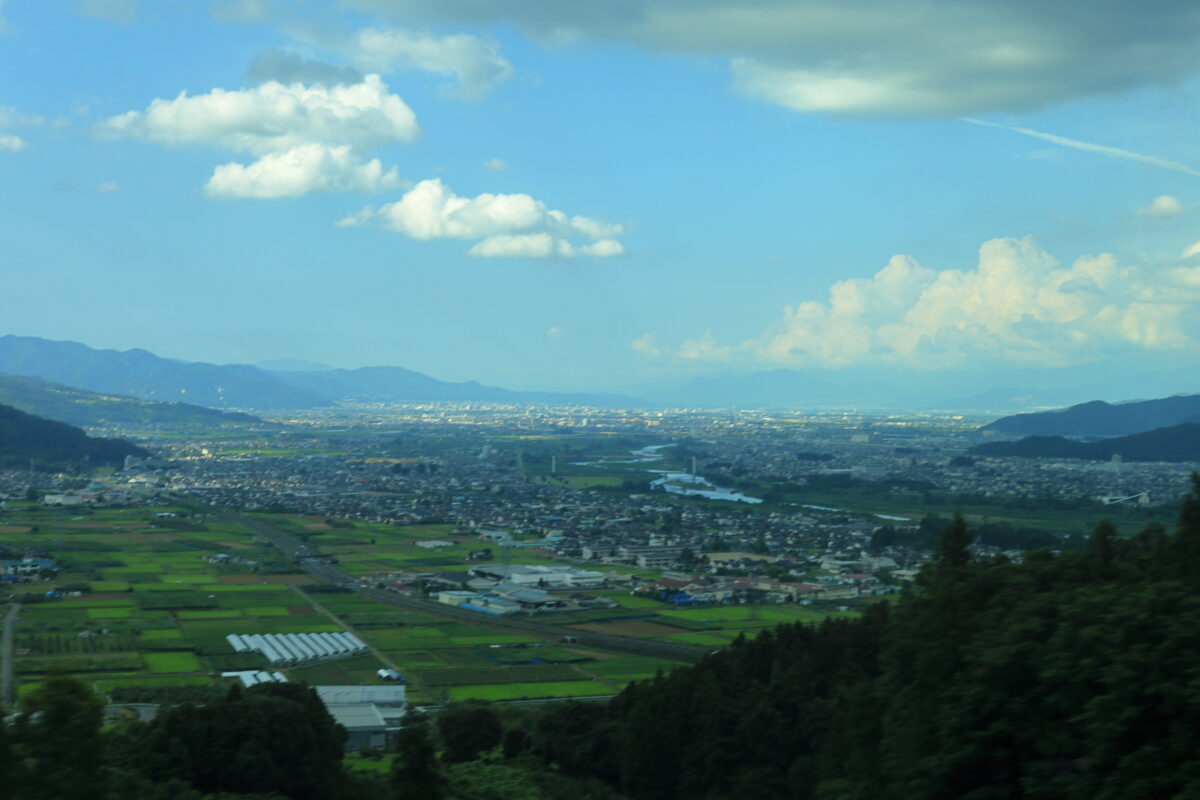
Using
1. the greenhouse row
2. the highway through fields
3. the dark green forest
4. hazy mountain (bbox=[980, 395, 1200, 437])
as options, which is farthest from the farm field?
hazy mountain (bbox=[980, 395, 1200, 437])

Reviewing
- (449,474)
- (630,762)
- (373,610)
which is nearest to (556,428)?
(449,474)

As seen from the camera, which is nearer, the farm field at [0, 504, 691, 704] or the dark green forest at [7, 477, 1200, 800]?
the dark green forest at [7, 477, 1200, 800]

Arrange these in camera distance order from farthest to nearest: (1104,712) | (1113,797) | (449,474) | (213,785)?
1. (449,474)
2. (213,785)
3. (1104,712)
4. (1113,797)

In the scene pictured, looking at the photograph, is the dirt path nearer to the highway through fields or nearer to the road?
the highway through fields

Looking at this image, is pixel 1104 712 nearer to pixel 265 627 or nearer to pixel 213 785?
pixel 213 785

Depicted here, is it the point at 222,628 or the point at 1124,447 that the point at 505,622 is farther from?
the point at 1124,447

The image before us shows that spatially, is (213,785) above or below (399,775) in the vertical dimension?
below

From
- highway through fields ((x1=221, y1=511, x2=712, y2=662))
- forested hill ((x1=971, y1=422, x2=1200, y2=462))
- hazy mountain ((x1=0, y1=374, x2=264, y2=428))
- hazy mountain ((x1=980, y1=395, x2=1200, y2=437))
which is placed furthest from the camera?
hazy mountain ((x1=980, y1=395, x2=1200, y2=437))

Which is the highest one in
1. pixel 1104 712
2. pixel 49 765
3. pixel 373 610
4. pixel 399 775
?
pixel 1104 712
